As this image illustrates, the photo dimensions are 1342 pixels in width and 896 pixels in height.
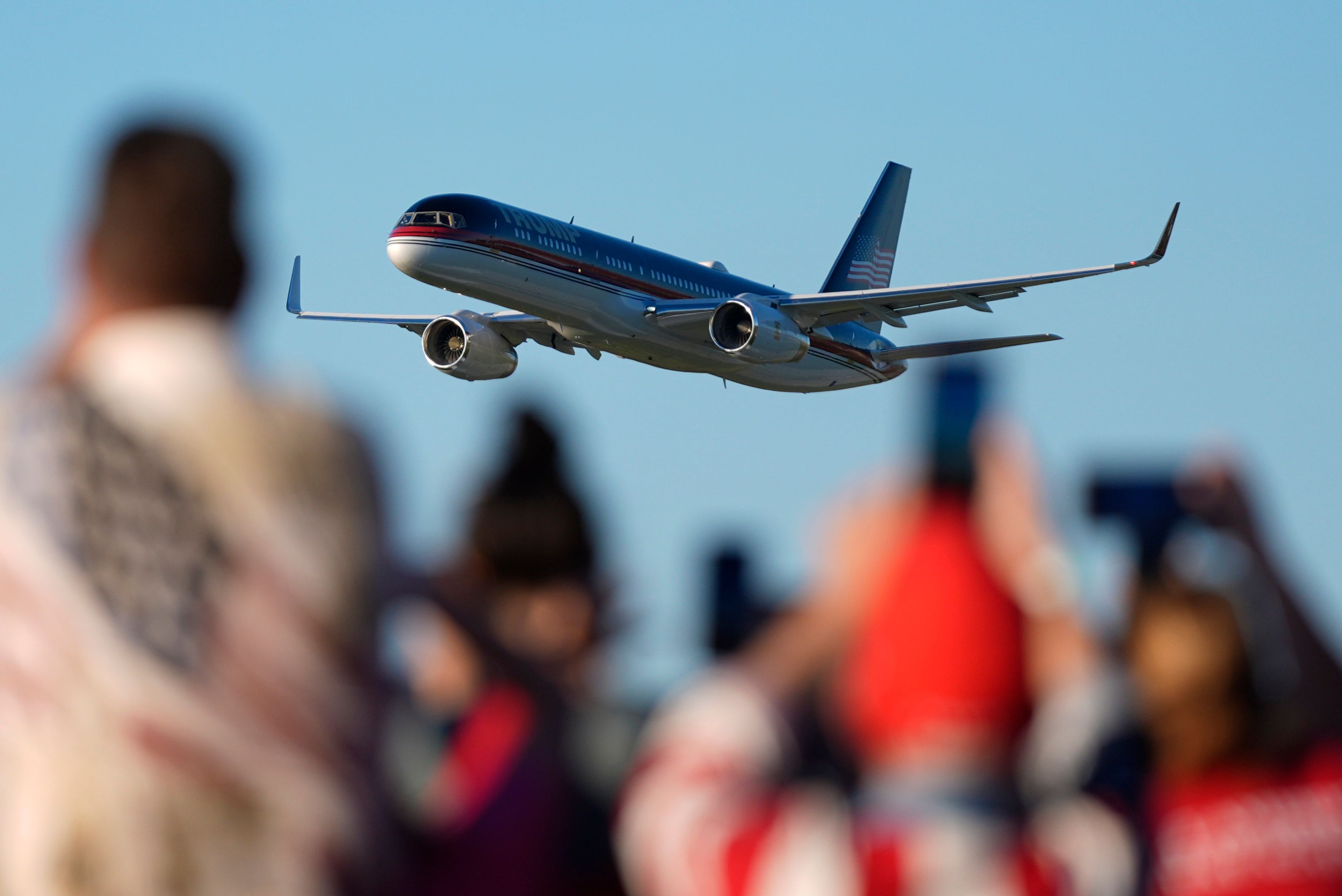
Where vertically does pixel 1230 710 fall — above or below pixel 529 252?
below

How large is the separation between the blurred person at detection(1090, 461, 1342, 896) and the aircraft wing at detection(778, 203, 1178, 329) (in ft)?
80.8

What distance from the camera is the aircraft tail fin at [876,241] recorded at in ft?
135

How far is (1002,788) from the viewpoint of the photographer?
2320 millimetres

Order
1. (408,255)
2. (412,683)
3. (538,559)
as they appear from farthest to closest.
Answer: (408,255) → (538,559) → (412,683)

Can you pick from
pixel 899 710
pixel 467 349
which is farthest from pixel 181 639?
pixel 467 349

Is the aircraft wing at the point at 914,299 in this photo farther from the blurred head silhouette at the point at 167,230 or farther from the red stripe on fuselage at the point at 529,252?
the blurred head silhouette at the point at 167,230

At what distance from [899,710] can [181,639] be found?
1.04 meters

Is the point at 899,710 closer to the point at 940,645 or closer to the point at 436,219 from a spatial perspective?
the point at 940,645

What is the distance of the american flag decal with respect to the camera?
41531 mm

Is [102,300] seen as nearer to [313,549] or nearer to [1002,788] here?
[313,549]

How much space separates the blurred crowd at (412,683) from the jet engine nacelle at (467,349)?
2713 centimetres

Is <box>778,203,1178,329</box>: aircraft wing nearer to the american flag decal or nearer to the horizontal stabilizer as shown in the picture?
the horizontal stabilizer

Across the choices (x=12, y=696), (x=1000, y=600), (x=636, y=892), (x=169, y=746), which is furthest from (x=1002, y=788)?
(x=12, y=696)

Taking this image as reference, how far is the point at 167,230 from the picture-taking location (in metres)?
2.79
